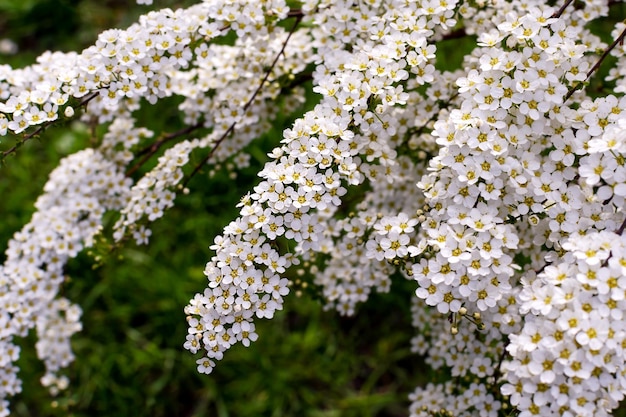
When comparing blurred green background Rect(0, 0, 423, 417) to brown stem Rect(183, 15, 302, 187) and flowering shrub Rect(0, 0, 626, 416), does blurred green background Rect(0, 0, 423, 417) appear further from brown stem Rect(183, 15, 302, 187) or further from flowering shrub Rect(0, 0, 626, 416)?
brown stem Rect(183, 15, 302, 187)

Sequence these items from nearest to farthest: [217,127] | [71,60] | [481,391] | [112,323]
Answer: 1. [481,391]
2. [71,60]
3. [217,127]
4. [112,323]

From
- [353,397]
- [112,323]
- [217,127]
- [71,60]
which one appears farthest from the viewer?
[112,323]

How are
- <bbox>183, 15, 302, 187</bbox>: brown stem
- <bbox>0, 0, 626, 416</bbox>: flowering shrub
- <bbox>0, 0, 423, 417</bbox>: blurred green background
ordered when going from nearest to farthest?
<bbox>0, 0, 626, 416</bbox>: flowering shrub < <bbox>183, 15, 302, 187</bbox>: brown stem < <bbox>0, 0, 423, 417</bbox>: blurred green background

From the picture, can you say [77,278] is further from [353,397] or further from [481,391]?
[481,391]

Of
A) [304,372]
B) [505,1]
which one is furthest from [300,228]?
[304,372]

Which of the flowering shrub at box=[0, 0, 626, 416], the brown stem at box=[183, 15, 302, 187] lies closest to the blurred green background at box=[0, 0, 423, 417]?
the flowering shrub at box=[0, 0, 626, 416]
